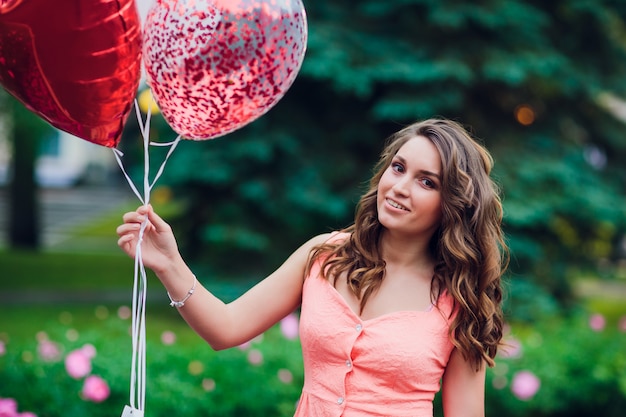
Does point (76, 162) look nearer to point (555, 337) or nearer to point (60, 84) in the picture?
point (555, 337)

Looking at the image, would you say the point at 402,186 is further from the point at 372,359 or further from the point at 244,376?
the point at 244,376

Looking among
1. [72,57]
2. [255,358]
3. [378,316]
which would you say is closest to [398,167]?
[378,316]

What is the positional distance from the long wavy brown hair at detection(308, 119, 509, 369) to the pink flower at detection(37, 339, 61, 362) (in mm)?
1817

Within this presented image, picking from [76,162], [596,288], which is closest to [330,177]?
[596,288]

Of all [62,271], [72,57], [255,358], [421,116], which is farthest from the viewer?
[62,271]

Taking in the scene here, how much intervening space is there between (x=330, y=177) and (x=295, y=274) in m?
4.87

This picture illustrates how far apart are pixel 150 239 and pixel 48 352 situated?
1.82m

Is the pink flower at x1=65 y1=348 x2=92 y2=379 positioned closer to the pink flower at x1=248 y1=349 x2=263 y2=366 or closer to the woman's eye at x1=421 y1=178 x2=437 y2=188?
the pink flower at x1=248 y1=349 x2=263 y2=366

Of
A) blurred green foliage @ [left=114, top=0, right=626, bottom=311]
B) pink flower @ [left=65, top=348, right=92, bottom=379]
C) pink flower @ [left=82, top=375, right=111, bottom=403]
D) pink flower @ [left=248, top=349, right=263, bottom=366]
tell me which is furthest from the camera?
blurred green foliage @ [left=114, top=0, right=626, bottom=311]

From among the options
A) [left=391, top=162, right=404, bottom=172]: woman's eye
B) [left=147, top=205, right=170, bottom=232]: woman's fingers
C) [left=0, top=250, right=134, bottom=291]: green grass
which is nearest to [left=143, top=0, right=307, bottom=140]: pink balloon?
[left=147, top=205, right=170, bottom=232]: woman's fingers

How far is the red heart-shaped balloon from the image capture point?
171 cm

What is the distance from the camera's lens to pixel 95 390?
10.2 feet

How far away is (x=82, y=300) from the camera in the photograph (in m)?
9.05

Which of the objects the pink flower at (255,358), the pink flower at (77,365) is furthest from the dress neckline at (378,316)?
the pink flower at (255,358)
